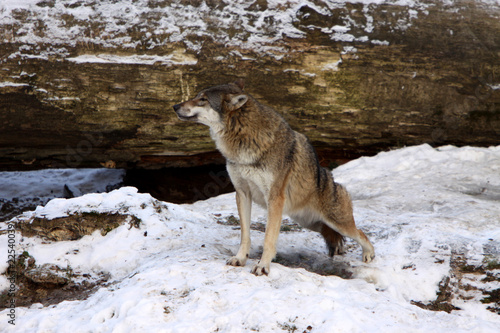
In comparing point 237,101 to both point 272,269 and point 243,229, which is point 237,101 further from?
point 272,269

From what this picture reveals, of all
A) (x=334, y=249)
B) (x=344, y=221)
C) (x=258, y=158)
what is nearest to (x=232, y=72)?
(x=258, y=158)

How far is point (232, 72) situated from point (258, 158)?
3678mm

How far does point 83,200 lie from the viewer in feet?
18.2

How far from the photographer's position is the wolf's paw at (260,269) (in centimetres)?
421

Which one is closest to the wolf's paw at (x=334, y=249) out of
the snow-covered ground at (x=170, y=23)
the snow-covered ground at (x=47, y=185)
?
the snow-covered ground at (x=170, y=23)

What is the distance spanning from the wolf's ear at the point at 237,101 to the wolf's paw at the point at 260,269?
69.7 inches

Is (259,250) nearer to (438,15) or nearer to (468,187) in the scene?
(468,187)

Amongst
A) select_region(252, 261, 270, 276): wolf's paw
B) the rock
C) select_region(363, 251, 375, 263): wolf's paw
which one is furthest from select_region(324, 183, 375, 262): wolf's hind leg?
the rock

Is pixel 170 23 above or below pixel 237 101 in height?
above

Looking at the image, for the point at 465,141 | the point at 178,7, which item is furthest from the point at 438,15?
the point at 178,7

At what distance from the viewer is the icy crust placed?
7.04 m

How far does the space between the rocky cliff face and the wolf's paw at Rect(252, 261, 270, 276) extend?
4345 millimetres

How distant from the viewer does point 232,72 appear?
7.69 m

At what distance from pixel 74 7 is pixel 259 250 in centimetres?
558
